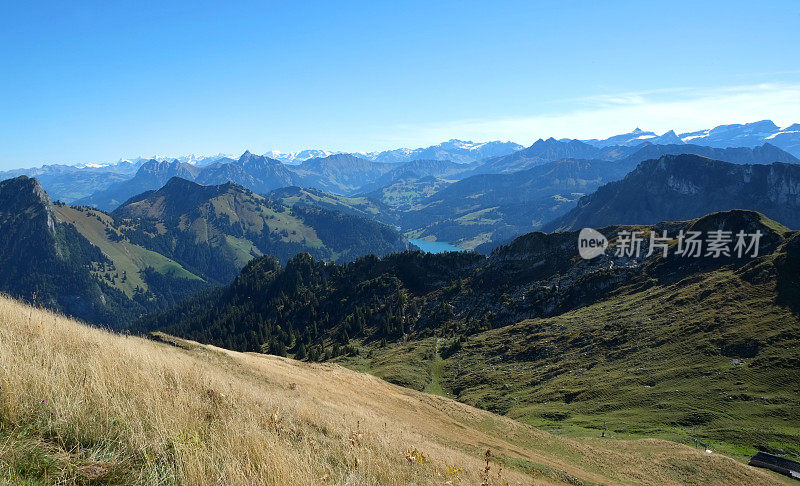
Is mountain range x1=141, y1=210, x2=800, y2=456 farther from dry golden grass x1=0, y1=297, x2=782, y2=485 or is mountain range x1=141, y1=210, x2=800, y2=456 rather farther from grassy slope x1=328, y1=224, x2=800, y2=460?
dry golden grass x1=0, y1=297, x2=782, y2=485

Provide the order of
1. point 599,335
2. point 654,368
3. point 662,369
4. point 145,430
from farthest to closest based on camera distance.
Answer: point 599,335
point 654,368
point 662,369
point 145,430

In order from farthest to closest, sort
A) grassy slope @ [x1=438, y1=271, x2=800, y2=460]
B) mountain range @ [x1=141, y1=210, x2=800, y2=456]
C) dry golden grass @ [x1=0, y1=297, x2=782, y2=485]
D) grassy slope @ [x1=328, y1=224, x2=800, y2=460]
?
1. mountain range @ [x1=141, y1=210, x2=800, y2=456]
2. grassy slope @ [x1=328, y1=224, x2=800, y2=460]
3. grassy slope @ [x1=438, y1=271, x2=800, y2=460]
4. dry golden grass @ [x1=0, y1=297, x2=782, y2=485]

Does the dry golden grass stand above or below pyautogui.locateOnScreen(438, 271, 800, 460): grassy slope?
above

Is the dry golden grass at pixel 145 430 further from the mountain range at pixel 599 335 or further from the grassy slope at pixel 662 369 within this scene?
the mountain range at pixel 599 335

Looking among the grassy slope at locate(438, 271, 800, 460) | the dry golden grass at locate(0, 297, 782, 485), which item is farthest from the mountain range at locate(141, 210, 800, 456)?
the dry golden grass at locate(0, 297, 782, 485)

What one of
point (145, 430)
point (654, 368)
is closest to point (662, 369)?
point (654, 368)

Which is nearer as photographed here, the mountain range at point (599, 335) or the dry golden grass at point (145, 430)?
the dry golden grass at point (145, 430)

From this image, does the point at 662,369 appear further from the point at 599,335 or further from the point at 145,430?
the point at 145,430

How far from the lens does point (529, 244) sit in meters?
137

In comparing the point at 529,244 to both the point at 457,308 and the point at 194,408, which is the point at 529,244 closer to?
the point at 457,308

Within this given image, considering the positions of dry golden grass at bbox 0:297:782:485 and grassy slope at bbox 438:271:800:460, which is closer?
dry golden grass at bbox 0:297:782:485

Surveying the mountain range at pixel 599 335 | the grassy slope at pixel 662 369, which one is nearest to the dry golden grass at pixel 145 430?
the grassy slope at pixel 662 369

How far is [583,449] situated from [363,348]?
87.9 meters

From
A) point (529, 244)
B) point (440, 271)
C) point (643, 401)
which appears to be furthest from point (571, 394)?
point (440, 271)
